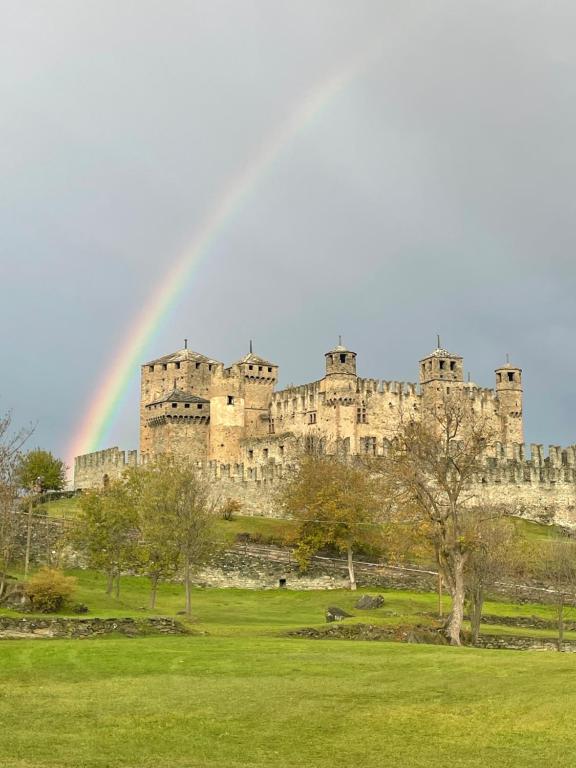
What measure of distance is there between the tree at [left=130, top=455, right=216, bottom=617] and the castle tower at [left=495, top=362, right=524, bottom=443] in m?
65.4

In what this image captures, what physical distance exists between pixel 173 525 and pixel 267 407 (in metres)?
64.5

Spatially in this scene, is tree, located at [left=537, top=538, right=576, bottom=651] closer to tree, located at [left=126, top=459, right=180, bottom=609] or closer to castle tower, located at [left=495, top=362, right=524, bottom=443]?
tree, located at [left=126, top=459, right=180, bottom=609]

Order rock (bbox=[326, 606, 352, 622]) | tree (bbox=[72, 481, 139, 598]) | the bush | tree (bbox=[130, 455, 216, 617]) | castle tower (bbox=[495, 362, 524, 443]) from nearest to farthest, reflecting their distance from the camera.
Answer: the bush, rock (bbox=[326, 606, 352, 622]), tree (bbox=[130, 455, 216, 617]), tree (bbox=[72, 481, 139, 598]), castle tower (bbox=[495, 362, 524, 443])

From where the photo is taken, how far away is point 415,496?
38500 millimetres

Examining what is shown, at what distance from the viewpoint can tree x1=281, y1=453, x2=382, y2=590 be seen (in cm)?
6125

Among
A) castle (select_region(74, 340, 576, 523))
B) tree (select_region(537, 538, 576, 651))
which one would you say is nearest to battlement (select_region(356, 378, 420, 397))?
castle (select_region(74, 340, 576, 523))

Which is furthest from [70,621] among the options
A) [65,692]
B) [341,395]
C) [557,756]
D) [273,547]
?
[341,395]

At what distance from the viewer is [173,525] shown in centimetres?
4569

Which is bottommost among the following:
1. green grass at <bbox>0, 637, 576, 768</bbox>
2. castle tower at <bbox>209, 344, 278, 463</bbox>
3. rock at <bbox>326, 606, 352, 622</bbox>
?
green grass at <bbox>0, 637, 576, 768</bbox>

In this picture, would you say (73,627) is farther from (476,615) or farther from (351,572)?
(351,572)

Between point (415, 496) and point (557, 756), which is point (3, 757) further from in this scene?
point (415, 496)

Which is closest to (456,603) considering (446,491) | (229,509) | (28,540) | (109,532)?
(446,491)

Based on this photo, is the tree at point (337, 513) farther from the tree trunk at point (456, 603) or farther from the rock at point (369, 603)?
the tree trunk at point (456, 603)

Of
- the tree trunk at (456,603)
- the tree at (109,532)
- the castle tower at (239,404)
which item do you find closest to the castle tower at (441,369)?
the castle tower at (239,404)
